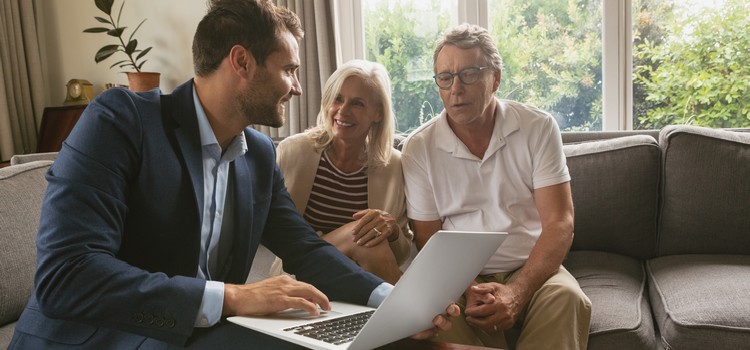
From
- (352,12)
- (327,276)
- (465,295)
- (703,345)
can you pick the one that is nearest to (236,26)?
(327,276)

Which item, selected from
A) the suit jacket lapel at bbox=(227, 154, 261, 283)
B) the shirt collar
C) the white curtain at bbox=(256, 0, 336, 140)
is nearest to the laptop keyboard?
the suit jacket lapel at bbox=(227, 154, 261, 283)

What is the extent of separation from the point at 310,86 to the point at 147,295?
2.62m

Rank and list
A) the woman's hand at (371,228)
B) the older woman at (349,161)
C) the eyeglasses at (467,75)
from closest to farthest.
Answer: the woman's hand at (371,228), the eyeglasses at (467,75), the older woman at (349,161)

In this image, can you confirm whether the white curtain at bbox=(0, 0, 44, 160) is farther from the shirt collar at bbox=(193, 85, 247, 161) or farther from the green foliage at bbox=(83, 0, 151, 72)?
the shirt collar at bbox=(193, 85, 247, 161)

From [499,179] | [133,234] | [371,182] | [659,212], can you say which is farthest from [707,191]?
[133,234]

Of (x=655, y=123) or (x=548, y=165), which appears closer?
(x=548, y=165)

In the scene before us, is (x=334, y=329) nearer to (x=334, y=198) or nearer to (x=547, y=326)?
(x=547, y=326)

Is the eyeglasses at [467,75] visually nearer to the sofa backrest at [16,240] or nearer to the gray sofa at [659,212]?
the gray sofa at [659,212]

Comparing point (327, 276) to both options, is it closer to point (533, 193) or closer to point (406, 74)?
point (533, 193)

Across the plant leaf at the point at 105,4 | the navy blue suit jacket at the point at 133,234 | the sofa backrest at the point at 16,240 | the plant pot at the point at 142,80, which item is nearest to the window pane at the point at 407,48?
the plant pot at the point at 142,80

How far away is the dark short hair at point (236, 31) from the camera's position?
1465 mm

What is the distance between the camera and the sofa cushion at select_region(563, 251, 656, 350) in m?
1.76

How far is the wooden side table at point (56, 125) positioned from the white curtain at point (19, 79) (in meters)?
0.22

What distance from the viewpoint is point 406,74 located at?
12.8ft
